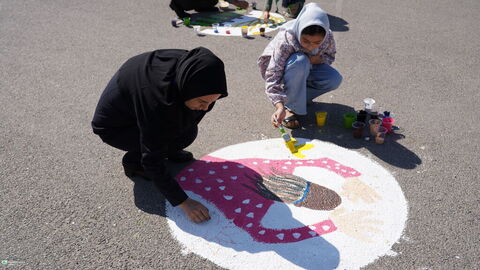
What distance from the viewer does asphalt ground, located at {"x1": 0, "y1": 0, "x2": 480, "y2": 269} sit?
103 inches

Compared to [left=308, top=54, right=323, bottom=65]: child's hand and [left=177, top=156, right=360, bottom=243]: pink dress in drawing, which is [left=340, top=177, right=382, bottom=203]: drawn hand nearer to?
[left=177, top=156, right=360, bottom=243]: pink dress in drawing

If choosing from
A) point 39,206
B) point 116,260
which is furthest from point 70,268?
point 39,206

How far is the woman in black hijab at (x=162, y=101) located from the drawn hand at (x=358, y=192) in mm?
1057

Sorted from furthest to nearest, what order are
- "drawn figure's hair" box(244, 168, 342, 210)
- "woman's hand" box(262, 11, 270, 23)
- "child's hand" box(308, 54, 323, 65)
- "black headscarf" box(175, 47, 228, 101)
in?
"woman's hand" box(262, 11, 270, 23) < "child's hand" box(308, 54, 323, 65) < "drawn figure's hair" box(244, 168, 342, 210) < "black headscarf" box(175, 47, 228, 101)

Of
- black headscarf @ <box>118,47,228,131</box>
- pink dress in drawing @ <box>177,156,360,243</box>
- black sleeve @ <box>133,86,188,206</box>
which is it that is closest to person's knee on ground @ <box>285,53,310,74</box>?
pink dress in drawing @ <box>177,156,360,243</box>

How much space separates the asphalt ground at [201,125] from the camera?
2615 millimetres

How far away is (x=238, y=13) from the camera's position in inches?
266

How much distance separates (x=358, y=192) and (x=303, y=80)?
1147 mm

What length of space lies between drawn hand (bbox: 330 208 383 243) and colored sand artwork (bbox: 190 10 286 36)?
12.3ft

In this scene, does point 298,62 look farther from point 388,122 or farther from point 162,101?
point 162,101

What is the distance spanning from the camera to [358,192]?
3006mm

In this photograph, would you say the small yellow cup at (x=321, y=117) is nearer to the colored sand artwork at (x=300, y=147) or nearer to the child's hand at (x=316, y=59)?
the colored sand artwork at (x=300, y=147)

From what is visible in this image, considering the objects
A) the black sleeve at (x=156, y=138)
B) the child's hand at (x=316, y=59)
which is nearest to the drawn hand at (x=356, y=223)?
the black sleeve at (x=156, y=138)

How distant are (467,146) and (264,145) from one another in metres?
1.76
